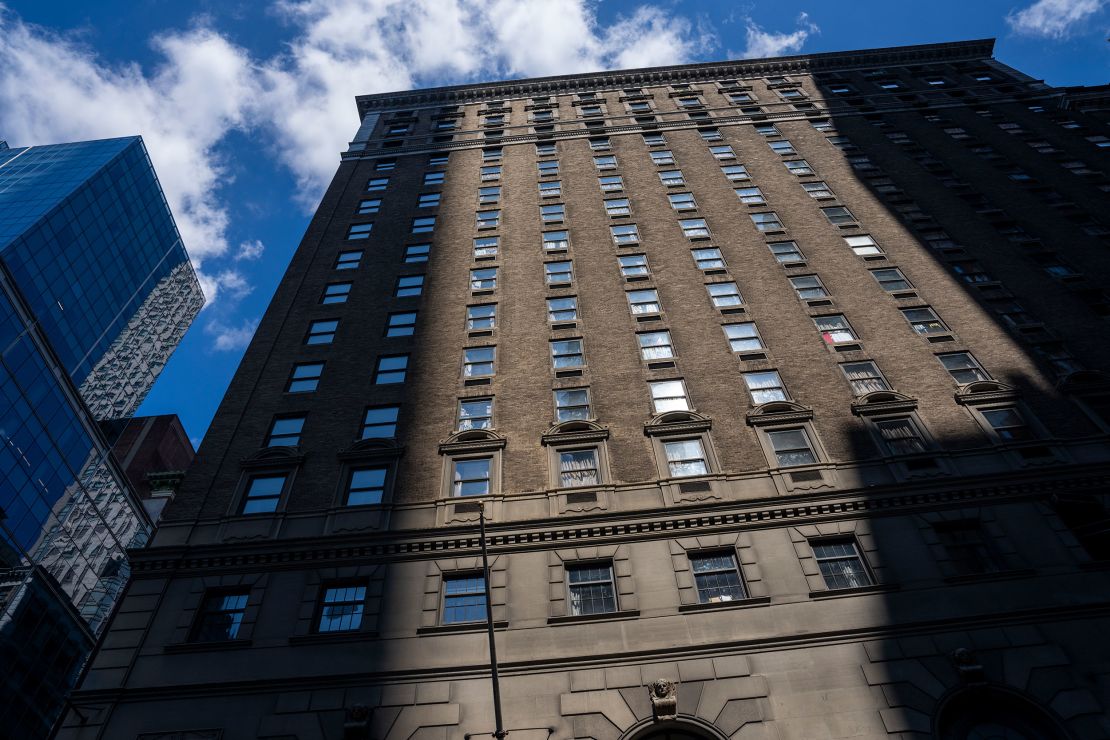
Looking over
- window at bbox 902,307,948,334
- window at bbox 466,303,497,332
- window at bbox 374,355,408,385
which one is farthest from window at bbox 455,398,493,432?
window at bbox 902,307,948,334

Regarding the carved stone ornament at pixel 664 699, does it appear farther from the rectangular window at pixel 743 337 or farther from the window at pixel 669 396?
the rectangular window at pixel 743 337

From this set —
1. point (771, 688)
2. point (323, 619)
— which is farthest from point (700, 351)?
point (323, 619)

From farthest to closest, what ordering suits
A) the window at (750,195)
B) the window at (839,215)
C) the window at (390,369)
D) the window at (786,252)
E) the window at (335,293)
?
the window at (750,195) → the window at (839,215) → the window at (786,252) → the window at (335,293) → the window at (390,369)

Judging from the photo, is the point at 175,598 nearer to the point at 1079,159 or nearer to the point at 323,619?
the point at 323,619

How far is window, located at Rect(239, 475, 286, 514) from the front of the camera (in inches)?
1061

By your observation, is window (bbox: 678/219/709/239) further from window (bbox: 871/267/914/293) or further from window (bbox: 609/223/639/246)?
window (bbox: 871/267/914/293)

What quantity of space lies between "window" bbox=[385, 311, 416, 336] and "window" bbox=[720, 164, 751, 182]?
23.4m

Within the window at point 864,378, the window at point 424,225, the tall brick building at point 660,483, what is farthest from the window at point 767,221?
the window at point 424,225

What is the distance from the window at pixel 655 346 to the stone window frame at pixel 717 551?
1040 centimetres

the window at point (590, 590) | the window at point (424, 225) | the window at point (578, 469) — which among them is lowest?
the window at point (590, 590)

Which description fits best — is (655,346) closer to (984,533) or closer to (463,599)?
(984,533)

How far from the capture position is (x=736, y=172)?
50406 mm

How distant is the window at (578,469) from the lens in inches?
1053

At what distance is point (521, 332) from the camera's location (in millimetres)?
35375
